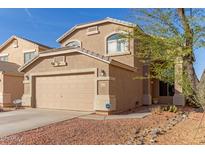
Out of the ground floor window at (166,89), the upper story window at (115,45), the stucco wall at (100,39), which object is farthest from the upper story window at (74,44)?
the ground floor window at (166,89)

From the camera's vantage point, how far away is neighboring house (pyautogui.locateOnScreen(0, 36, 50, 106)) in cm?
1896

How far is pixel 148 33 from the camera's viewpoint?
36.8 feet

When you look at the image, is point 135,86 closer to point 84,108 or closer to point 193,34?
point 84,108

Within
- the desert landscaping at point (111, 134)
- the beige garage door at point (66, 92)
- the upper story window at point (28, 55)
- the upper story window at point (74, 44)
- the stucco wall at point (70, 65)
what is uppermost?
the upper story window at point (74, 44)

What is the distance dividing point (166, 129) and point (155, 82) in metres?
11.9

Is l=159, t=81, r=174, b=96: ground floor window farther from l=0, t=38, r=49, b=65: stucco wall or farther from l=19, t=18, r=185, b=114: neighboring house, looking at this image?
l=0, t=38, r=49, b=65: stucco wall

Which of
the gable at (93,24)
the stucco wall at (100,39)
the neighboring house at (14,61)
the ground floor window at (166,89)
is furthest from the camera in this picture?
the ground floor window at (166,89)

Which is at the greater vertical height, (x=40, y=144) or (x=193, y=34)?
(x=193, y=34)

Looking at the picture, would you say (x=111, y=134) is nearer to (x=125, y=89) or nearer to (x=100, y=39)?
(x=125, y=89)

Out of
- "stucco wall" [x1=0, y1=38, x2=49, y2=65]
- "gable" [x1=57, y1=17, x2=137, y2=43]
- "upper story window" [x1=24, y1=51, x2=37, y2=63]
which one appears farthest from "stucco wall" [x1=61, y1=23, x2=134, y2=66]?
"upper story window" [x1=24, y1=51, x2=37, y2=63]

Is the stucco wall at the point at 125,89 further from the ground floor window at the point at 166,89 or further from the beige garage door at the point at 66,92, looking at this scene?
the ground floor window at the point at 166,89

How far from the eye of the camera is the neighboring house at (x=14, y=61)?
19.0 metres
